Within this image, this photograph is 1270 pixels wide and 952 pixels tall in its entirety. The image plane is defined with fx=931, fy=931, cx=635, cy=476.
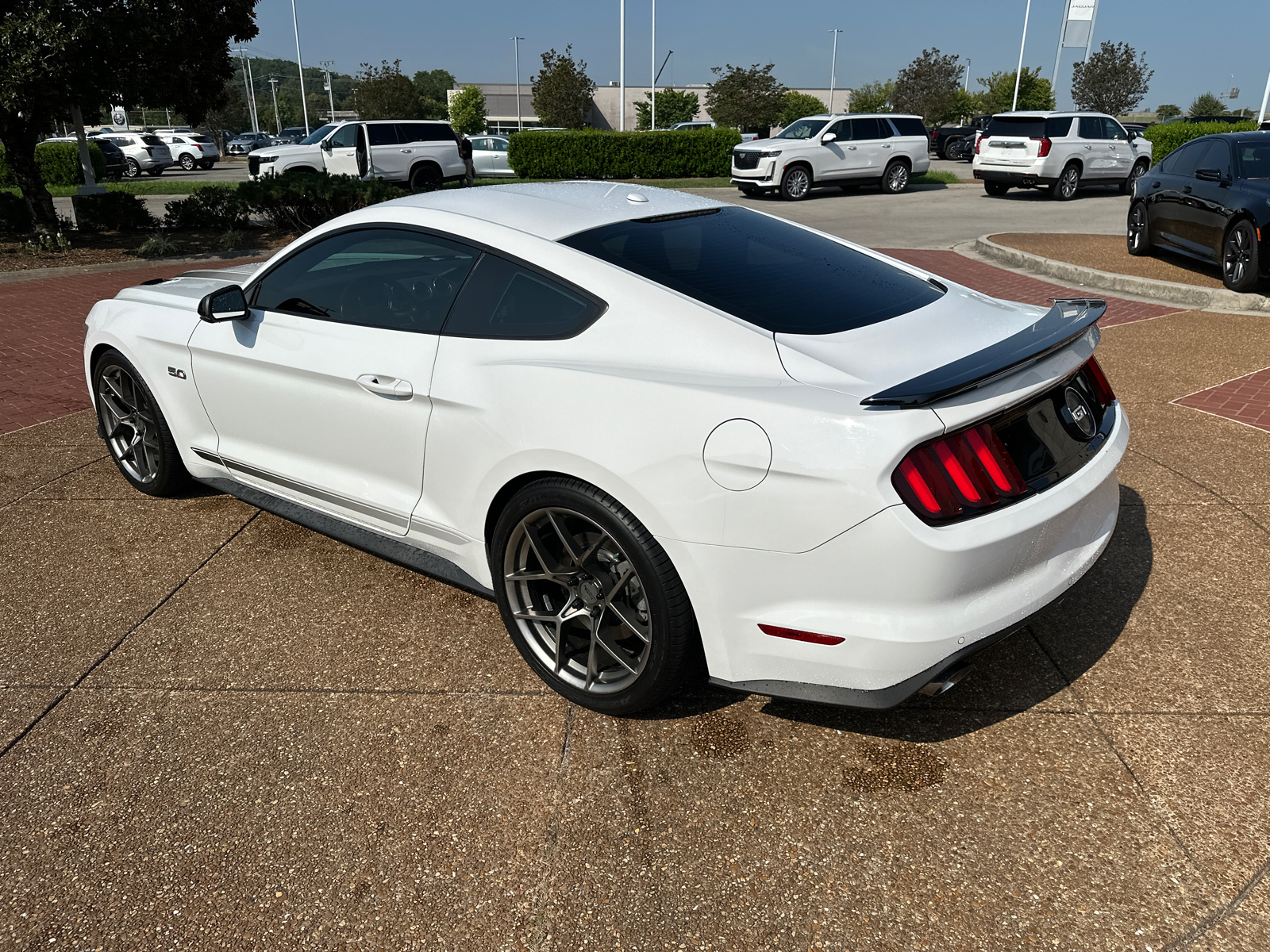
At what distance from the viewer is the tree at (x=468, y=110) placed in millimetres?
62312

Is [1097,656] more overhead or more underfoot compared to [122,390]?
more underfoot

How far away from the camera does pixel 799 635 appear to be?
2.47m

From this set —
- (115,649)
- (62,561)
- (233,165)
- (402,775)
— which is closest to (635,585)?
(402,775)

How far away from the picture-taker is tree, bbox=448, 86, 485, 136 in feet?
204

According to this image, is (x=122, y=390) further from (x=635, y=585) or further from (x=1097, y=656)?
(x=1097, y=656)

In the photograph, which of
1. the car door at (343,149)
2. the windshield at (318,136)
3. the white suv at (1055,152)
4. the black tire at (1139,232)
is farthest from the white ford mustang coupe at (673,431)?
the windshield at (318,136)

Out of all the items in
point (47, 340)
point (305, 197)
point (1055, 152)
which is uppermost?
point (1055, 152)

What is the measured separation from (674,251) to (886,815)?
1874mm

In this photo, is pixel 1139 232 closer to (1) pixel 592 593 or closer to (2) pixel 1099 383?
(2) pixel 1099 383

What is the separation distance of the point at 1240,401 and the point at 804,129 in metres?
18.6

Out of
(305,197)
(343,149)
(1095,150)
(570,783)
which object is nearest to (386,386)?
(570,783)

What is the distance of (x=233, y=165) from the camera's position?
1842 inches

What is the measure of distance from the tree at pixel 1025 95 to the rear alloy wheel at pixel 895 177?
49.2 meters

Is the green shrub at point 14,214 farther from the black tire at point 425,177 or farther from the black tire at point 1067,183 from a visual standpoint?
the black tire at point 1067,183
